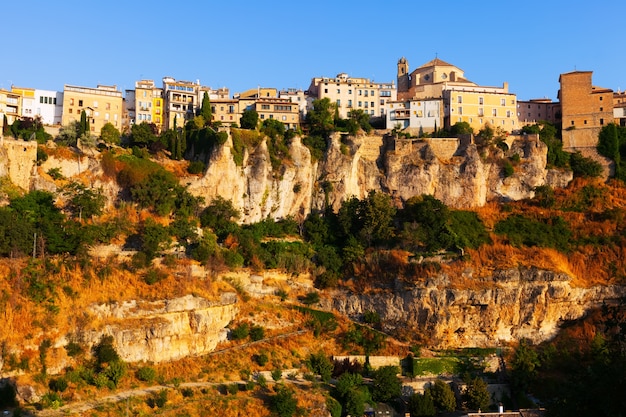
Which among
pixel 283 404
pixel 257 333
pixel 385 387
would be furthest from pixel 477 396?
pixel 257 333

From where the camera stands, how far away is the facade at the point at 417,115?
61281 millimetres

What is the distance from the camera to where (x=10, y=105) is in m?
57.2

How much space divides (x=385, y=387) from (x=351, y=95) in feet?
106

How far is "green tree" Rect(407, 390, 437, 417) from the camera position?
38188 mm

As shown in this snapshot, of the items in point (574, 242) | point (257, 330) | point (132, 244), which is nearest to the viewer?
point (257, 330)

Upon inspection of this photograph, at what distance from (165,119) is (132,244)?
64.2 ft

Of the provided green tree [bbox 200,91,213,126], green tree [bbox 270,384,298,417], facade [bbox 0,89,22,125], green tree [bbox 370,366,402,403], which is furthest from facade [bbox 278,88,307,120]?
green tree [bbox 270,384,298,417]

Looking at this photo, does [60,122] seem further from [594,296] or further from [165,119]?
[594,296]

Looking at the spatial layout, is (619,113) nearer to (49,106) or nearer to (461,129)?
(461,129)

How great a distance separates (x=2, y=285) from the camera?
3788 centimetres

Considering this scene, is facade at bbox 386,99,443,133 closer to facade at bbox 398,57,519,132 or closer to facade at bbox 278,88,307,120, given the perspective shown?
facade at bbox 398,57,519,132

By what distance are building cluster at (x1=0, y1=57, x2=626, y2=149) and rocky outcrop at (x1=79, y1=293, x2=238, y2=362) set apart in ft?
72.7

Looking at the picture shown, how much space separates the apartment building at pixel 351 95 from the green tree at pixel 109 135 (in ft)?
61.5

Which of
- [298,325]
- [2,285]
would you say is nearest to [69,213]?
[2,285]
